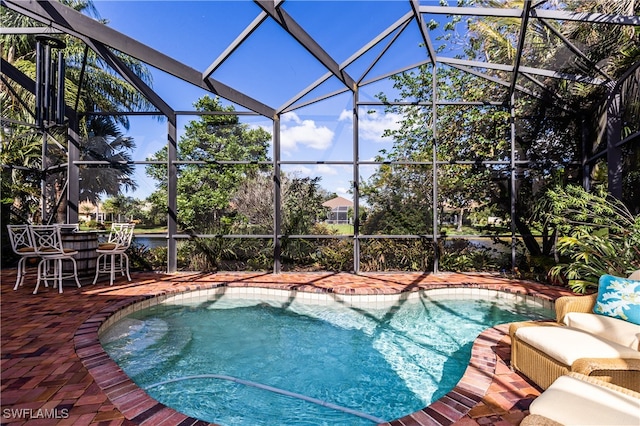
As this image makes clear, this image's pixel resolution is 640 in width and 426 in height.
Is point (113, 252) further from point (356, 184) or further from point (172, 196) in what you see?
point (356, 184)

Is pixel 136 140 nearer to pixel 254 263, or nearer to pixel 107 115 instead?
→ pixel 107 115

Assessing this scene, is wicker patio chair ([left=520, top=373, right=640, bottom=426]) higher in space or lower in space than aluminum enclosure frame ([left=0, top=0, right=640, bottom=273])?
lower

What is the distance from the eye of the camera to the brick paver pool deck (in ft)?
6.20

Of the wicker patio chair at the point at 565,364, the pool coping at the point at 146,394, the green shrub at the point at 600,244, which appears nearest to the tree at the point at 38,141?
the pool coping at the point at 146,394

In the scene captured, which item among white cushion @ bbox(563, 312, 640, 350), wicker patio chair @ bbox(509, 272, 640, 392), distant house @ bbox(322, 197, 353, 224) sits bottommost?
wicker patio chair @ bbox(509, 272, 640, 392)

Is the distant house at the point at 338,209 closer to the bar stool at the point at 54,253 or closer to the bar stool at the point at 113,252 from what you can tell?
the bar stool at the point at 113,252

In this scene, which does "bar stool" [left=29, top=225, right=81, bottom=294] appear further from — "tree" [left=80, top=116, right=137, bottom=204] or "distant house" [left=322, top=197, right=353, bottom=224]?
"distant house" [left=322, top=197, right=353, bottom=224]

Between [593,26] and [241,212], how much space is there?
6629mm

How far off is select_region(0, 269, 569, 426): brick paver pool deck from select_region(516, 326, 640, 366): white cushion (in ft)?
1.07

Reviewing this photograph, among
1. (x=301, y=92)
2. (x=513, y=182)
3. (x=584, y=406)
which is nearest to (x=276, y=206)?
(x=301, y=92)

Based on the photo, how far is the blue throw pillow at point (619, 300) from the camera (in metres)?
2.45

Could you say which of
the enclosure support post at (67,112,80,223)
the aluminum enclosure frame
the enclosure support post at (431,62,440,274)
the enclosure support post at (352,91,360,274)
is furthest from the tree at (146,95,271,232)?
the enclosure support post at (431,62,440,274)

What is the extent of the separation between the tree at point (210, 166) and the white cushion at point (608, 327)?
571 cm

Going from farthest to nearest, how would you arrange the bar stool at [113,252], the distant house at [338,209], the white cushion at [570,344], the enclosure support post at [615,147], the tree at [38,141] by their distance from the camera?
1. the distant house at [338,209]
2. the tree at [38,141]
3. the bar stool at [113,252]
4. the enclosure support post at [615,147]
5. the white cushion at [570,344]
